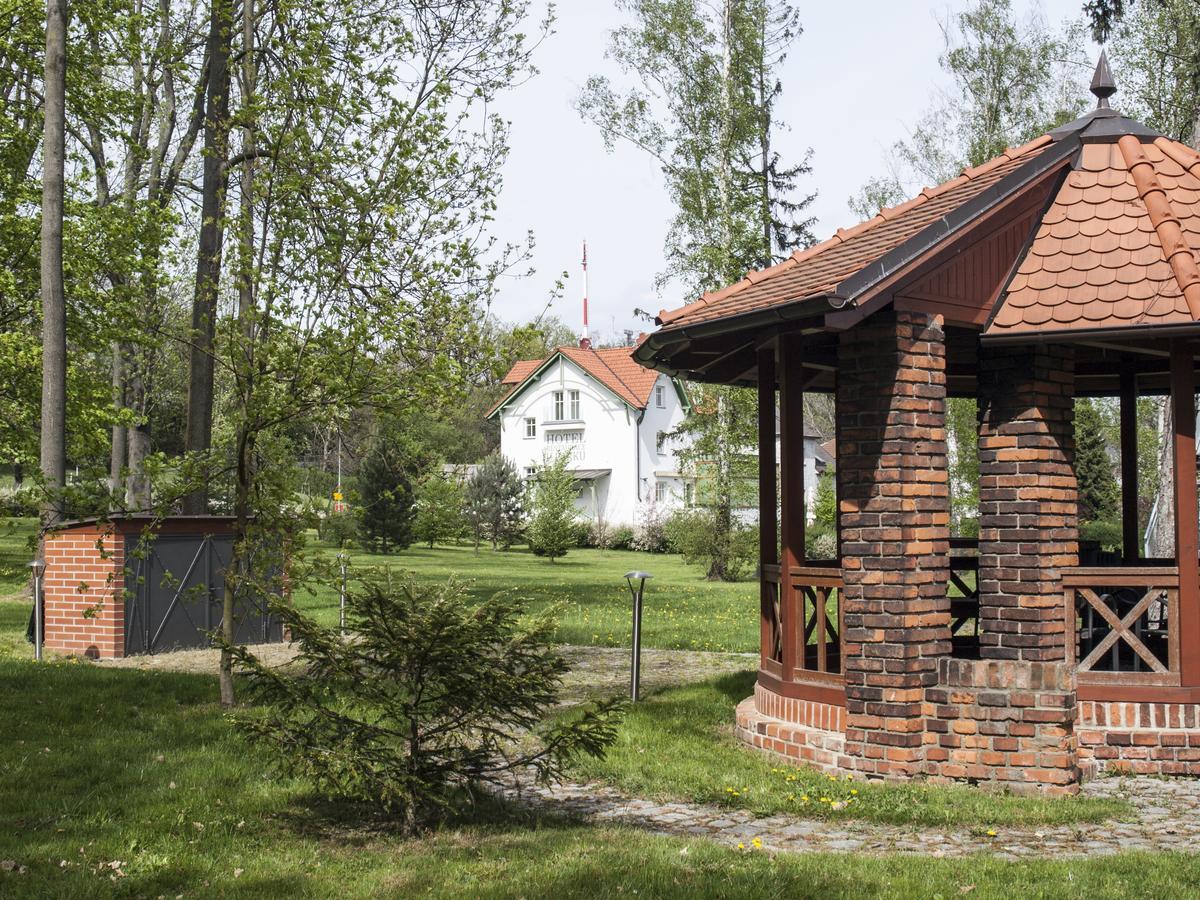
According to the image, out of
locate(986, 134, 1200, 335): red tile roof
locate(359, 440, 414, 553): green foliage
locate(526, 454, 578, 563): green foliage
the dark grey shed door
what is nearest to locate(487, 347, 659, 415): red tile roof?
locate(526, 454, 578, 563): green foliage

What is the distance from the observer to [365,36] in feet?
36.9

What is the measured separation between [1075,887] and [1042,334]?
4323mm

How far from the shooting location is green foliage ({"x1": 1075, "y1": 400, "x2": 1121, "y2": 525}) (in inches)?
1451

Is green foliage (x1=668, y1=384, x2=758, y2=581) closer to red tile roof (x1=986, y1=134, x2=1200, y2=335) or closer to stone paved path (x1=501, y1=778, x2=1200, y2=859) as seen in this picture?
red tile roof (x1=986, y1=134, x2=1200, y2=335)

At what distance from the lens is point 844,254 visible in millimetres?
9367

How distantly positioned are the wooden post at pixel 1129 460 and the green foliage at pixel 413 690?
6.75m

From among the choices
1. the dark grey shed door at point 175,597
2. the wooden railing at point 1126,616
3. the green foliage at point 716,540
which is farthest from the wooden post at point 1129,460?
the green foliage at point 716,540

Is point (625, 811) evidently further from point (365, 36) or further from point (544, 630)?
point (365, 36)

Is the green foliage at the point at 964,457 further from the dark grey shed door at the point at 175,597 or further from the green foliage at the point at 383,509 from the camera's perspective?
the dark grey shed door at the point at 175,597

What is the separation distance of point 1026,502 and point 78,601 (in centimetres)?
1147

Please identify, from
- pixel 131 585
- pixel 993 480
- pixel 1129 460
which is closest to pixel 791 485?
pixel 993 480

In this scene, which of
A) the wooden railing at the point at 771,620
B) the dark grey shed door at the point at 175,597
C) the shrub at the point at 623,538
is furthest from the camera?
the shrub at the point at 623,538

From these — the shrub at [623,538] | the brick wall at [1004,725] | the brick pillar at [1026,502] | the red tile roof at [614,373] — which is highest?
the red tile roof at [614,373]

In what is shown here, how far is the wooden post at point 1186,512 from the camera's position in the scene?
8578 millimetres
